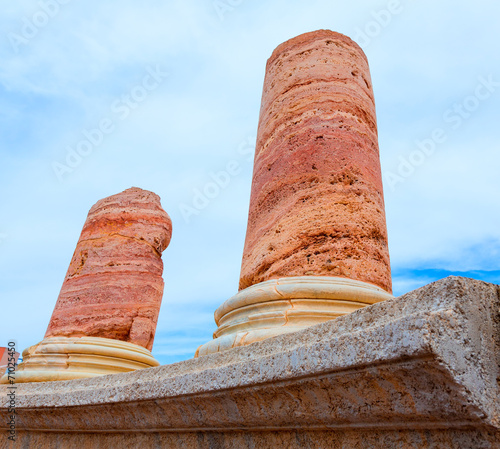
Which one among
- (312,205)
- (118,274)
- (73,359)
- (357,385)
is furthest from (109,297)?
(357,385)

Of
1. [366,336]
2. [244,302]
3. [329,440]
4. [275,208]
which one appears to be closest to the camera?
[366,336]

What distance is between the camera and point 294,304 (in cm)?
333

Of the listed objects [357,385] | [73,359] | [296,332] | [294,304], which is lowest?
[357,385]

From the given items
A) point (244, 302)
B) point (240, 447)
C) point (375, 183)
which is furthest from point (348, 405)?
point (375, 183)

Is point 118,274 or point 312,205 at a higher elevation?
point 118,274

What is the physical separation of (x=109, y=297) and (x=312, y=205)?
13.4 ft

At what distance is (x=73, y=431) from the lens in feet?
13.8

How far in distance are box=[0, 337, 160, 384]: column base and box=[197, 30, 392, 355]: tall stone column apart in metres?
2.78

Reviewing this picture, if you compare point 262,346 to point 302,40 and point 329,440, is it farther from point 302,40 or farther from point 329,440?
point 302,40

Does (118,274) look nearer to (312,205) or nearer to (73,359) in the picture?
(73,359)

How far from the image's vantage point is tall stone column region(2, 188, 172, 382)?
19.3 feet

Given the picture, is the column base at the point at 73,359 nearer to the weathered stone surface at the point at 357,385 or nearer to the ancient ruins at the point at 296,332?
the ancient ruins at the point at 296,332

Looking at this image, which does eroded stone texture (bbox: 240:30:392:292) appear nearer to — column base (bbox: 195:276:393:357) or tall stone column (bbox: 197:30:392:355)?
tall stone column (bbox: 197:30:392:355)

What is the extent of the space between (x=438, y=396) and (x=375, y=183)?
2889 millimetres
